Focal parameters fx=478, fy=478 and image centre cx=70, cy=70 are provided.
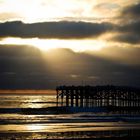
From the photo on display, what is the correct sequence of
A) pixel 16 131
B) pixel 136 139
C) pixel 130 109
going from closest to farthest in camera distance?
1. pixel 136 139
2. pixel 16 131
3. pixel 130 109

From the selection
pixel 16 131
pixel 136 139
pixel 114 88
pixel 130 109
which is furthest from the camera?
pixel 114 88

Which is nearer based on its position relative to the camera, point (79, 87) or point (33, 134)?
point (33, 134)

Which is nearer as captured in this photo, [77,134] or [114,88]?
[77,134]

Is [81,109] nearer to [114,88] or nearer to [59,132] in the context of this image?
[114,88]

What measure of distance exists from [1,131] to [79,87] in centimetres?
4054

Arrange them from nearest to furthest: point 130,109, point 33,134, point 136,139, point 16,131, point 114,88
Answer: point 136,139, point 33,134, point 16,131, point 130,109, point 114,88

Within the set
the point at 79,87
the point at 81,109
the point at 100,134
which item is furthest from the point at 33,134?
the point at 79,87

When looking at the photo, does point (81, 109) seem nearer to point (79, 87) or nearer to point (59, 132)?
point (79, 87)

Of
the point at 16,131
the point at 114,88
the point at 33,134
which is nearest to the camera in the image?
the point at 33,134

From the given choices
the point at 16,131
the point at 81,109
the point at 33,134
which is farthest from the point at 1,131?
the point at 81,109

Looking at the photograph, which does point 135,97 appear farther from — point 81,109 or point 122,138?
point 122,138

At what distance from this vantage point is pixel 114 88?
7250cm

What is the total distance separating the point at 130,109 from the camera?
67438mm

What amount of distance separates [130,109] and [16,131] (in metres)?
36.6
